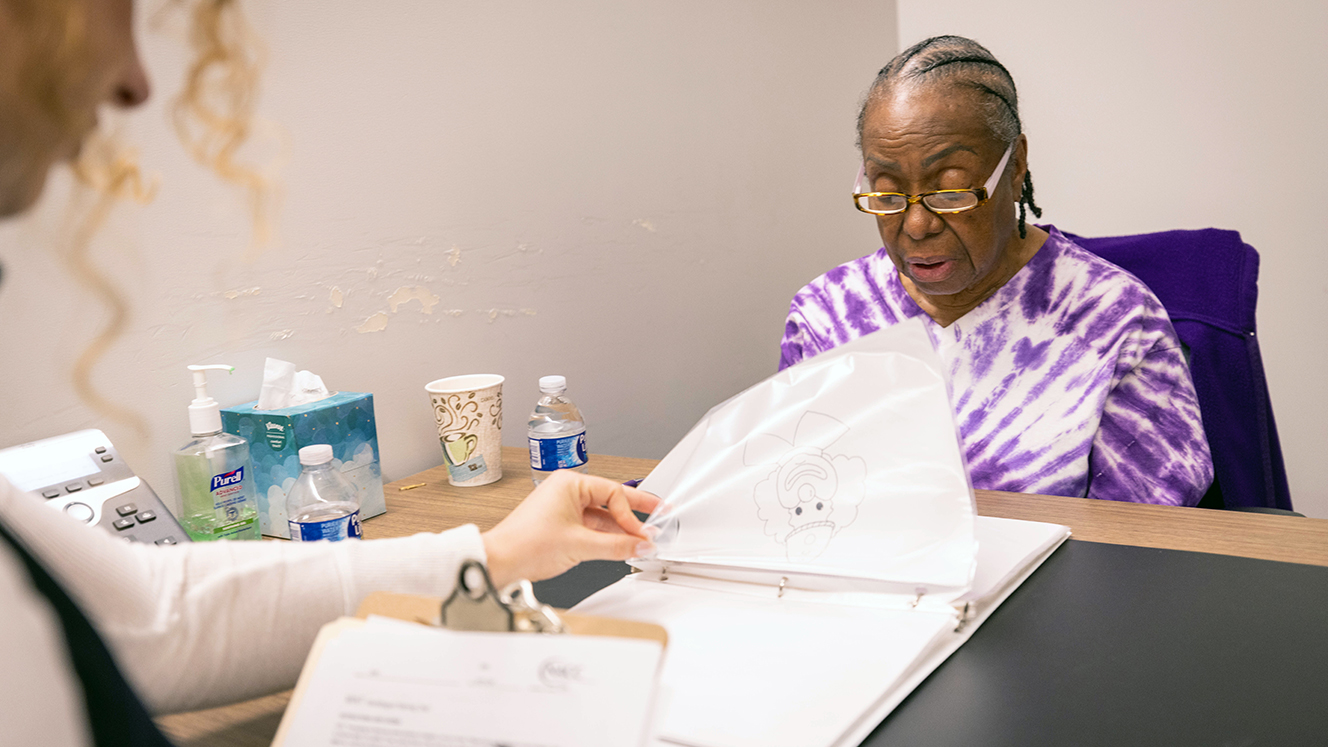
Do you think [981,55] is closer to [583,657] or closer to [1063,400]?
[1063,400]

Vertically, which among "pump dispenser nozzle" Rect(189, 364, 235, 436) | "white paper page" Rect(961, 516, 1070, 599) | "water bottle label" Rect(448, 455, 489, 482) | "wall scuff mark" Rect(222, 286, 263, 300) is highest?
"wall scuff mark" Rect(222, 286, 263, 300)

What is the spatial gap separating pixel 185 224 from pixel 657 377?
3.47 feet

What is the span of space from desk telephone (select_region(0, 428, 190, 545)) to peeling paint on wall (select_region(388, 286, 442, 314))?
0.48m

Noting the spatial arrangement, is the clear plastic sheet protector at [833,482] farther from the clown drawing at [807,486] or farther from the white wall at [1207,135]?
the white wall at [1207,135]

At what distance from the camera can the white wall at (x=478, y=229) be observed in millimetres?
1076

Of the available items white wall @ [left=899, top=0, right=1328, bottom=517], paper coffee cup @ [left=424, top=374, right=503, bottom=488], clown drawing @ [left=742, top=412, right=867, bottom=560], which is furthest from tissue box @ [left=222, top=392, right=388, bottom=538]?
white wall @ [left=899, top=0, right=1328, bottom=517]

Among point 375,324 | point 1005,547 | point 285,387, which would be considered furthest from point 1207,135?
point 285,387

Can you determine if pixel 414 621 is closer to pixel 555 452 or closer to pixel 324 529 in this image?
pixel 324 529

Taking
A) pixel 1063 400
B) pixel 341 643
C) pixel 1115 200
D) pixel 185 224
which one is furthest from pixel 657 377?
pixel 341 643

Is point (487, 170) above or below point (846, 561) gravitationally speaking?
above

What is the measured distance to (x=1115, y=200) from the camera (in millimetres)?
2289

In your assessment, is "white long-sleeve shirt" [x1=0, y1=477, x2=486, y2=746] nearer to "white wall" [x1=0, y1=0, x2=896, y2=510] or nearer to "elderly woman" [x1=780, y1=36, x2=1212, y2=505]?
"white wall" [x1=0, y1=0, x2=896, y2=510]

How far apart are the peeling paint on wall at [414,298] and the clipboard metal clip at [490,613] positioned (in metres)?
0.98

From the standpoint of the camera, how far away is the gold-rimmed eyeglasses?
129 centimetres
